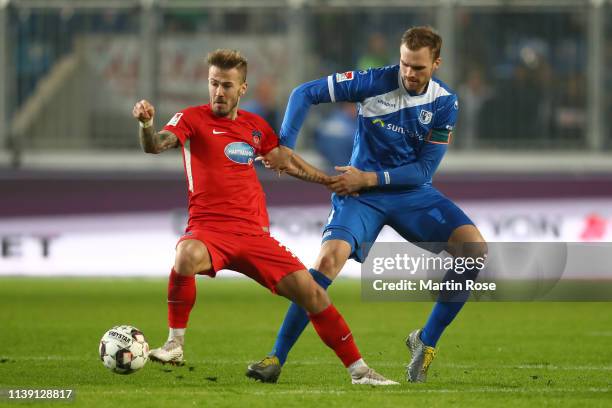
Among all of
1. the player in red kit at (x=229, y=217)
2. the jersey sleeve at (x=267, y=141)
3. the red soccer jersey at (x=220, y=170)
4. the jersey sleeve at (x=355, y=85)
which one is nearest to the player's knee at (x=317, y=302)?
the player in red kit at (x=229, y=217)

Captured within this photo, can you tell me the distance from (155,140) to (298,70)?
26.5 feet

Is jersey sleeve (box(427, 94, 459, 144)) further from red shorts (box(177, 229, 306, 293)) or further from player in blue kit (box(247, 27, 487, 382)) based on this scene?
red shorts (box(177, 229, 306, 293))

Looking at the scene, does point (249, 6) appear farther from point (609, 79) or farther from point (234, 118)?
point (234, 118)

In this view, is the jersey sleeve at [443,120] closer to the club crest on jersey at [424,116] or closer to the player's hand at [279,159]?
the club crest on jersey at [424,116]

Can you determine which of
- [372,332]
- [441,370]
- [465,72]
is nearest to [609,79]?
[465,72]

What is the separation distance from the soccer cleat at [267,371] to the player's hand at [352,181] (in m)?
1.05

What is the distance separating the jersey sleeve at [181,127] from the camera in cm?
699

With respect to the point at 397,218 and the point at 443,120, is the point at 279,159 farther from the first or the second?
the point at 443,120

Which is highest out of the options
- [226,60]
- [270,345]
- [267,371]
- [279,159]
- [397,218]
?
[226,60]

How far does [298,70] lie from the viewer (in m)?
14.7

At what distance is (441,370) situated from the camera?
7785 mm

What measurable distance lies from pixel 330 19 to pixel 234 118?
7592mm

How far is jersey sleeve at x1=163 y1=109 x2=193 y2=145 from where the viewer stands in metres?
6.99

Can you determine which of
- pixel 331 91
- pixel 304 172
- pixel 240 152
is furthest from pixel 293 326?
pixel 331 91
